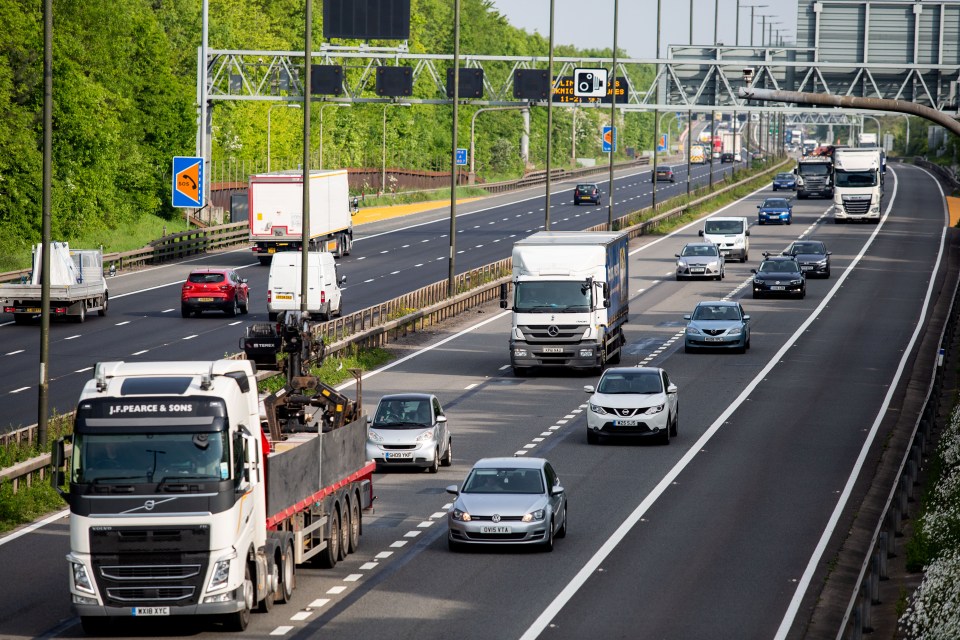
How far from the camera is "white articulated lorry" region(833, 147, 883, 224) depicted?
3615 inches

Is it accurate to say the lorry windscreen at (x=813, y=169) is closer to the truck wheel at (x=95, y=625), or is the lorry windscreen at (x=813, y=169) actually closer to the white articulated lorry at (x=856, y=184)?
the white articulated lorry at (x=856, y=184)

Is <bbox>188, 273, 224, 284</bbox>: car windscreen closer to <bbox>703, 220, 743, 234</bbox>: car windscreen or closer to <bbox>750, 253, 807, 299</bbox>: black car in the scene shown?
<bbox>750, 253, 807, 299</bbox>: black car

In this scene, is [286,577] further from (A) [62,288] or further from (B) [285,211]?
(B) [285,211]

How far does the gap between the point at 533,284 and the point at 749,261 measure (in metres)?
34.9

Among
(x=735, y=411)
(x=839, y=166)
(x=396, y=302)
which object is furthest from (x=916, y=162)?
(x=735, y=411)

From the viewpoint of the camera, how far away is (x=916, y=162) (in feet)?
596

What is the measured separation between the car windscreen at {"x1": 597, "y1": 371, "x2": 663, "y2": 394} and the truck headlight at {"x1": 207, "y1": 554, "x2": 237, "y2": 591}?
1675 cm

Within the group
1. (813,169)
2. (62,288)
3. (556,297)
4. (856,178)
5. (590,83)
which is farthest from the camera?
(813,169)

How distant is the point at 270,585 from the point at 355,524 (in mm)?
4389

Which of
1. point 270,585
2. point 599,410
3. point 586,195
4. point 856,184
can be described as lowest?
point 270,585

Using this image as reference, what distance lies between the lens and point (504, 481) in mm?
24688

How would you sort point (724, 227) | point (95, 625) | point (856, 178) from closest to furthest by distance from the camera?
point (95, 625), point (724, 227), point (856, 178)

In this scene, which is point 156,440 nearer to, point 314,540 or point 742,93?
point 314,540

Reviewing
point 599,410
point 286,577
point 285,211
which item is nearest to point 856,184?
point 285,211
